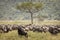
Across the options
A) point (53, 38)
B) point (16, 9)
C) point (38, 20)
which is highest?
point (16, 9)

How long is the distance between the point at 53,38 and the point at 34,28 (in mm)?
479

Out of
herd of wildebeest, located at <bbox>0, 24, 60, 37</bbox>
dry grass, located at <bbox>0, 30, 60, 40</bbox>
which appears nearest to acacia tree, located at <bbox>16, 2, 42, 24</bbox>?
herd of wildebeest, located at <bbox>0, 24, 60, 37</bbox>

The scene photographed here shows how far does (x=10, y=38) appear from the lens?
401 cm

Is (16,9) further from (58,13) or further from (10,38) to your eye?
(58,13)

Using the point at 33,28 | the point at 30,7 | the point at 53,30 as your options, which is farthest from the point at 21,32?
the point at 53,30

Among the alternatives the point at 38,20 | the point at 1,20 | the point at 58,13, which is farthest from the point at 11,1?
the point at 58,13

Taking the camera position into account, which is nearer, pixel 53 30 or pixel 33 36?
pixel 33 36

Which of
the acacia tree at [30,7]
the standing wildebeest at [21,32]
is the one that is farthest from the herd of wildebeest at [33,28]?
the acacia tree at [30,7]

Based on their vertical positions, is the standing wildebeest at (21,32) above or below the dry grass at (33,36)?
above

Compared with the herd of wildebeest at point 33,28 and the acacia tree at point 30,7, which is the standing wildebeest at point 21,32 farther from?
the acacia tree at point 30,7

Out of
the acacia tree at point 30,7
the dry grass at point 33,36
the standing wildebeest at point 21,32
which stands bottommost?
the dry grass at point 33,36

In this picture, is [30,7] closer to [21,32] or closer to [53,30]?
[21,32]

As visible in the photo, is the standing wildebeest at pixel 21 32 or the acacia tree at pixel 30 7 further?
the acacia tree at pixel 30 7

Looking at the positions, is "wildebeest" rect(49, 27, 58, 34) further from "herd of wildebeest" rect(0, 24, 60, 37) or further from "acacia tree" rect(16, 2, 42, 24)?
"acacia tree" rect(16, 2, 42, 24)
